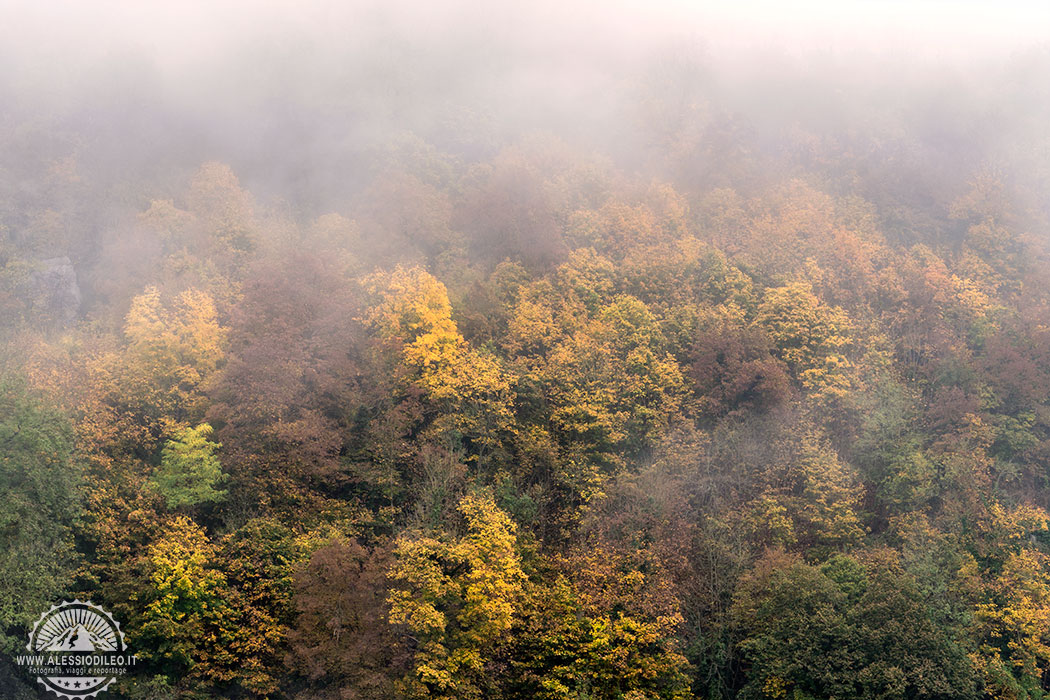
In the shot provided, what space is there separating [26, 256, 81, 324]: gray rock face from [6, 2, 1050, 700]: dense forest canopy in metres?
0.27

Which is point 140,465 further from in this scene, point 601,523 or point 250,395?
point 601,523

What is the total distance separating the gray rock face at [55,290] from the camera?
51250 millimetres

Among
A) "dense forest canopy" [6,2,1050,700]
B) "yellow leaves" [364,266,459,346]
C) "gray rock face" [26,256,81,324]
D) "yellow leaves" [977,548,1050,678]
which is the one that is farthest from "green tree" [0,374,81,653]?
"yellow leaves" [977,548,1050,678]

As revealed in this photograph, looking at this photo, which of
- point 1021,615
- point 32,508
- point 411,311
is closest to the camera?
point 32,508

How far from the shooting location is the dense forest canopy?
106ft

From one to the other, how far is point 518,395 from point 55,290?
3016 centimetres

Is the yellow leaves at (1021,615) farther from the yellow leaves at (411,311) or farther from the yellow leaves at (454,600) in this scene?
the yellow leaves at (411,311)

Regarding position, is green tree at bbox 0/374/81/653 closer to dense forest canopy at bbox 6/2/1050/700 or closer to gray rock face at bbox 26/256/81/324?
dense forest canopy at bbox 6/2/1050/700

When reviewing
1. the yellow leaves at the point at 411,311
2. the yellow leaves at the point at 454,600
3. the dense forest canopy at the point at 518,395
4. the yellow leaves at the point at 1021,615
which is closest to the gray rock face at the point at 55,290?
the dense forest canopy at the point at 518,395

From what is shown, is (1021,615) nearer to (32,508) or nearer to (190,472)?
A: (190,472)

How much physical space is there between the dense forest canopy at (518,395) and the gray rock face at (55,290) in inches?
10.5

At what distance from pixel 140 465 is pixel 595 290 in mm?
26447

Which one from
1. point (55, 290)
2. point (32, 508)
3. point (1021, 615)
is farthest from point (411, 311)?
point (1021, 615)

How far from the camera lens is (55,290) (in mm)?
52719
